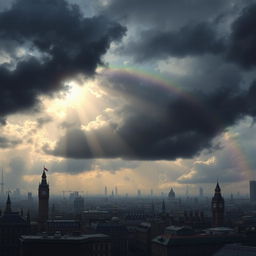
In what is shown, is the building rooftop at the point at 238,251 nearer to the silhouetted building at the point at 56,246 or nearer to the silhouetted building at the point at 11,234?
the silhouetted building at the point at 56,246

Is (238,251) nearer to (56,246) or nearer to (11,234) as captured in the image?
(56,246)

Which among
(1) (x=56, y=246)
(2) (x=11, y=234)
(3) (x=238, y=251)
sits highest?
(2) (x=11, y=234)

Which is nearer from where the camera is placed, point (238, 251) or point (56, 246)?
point (238, 251)

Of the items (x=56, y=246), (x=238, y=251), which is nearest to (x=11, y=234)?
(x=56, y=246)

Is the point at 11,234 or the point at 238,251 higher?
the point at 11,234

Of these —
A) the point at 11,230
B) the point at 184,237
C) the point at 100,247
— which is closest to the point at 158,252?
the point at 184,237

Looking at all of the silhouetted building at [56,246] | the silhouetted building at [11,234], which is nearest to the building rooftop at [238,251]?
the silhouetted building at [56,246]

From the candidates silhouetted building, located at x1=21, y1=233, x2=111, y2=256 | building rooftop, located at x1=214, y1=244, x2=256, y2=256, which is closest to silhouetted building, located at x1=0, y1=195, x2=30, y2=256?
silhouetted building, located at x1=21, y1=233, x2=111, y2=256

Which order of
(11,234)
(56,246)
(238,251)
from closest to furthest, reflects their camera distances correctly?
(238,251), (56,246), (11,234)

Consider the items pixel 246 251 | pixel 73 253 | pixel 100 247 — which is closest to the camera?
pixel 246 251

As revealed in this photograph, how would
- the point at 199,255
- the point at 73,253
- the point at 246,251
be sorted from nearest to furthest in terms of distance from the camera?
the point at 246,251 → the point at 73,253 → the point at 199,255

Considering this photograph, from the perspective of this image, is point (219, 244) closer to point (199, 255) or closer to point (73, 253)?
point (199, 255)
